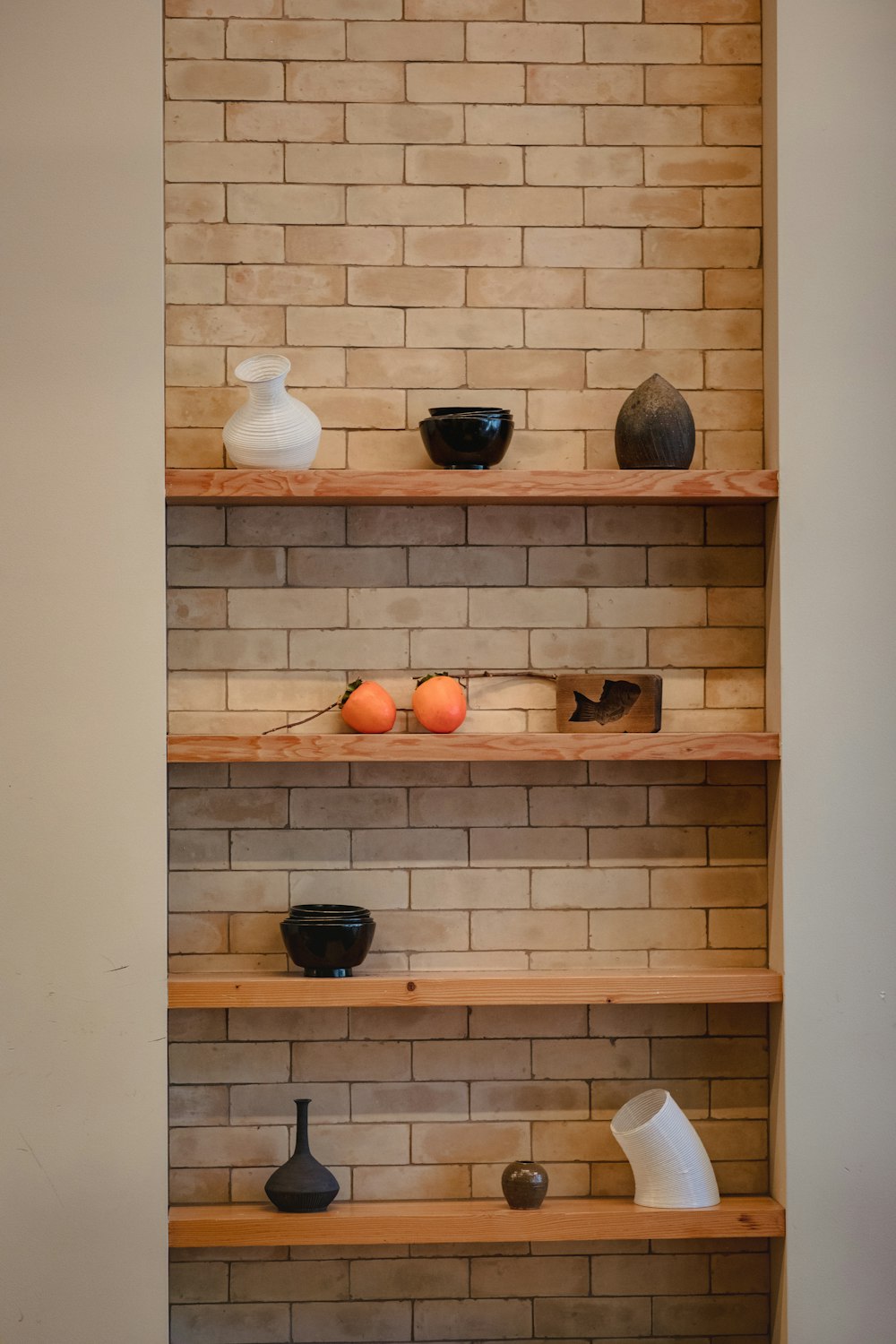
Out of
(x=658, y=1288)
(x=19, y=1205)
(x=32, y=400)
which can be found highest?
(x=32, y=400)

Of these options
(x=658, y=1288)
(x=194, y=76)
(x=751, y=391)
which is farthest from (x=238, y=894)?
(x=194, y=76)

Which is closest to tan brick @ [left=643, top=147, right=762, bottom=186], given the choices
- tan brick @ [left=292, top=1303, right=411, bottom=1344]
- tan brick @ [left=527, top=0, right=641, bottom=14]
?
tan brick @ [left=527, top=0, right=641, bottom=14]

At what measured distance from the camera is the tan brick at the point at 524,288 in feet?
9.71

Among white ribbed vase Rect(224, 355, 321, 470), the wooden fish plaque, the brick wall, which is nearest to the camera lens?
white ribbed vase Rect(224, 355, 321, 470)

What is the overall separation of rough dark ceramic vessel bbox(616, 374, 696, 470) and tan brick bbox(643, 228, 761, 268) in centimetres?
39

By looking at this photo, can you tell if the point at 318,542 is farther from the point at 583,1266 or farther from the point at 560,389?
the point at 583,1266

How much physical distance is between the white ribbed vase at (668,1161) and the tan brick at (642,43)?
96.7 inches

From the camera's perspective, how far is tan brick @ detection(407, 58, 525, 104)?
2.94m

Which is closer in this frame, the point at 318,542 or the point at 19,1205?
the point at 19,1205

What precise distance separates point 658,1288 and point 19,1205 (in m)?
1.49

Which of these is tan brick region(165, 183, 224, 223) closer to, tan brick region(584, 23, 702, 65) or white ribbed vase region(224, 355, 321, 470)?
white ribbed vase region(224, 355, 321, 470)

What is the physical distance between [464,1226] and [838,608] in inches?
64.2

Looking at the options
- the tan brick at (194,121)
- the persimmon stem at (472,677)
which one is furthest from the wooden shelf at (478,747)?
the tan brick at (194,121)

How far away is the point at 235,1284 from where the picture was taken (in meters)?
2.87
